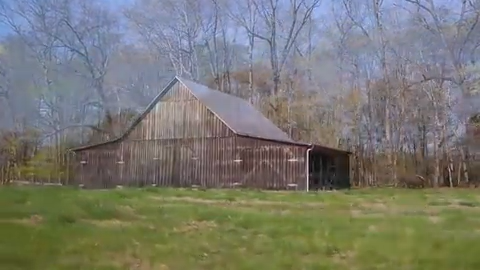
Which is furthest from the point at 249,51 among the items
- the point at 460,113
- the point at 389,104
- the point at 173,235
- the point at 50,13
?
the point at 173,235

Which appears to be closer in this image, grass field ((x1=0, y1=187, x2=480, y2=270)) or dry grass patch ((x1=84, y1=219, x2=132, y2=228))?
grass field ((x1=0, y1=187, x2=480, y2=270))

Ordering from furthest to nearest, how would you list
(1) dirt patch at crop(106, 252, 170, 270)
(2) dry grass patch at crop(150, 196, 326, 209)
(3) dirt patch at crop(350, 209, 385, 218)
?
1. (2) dry grass patch at crop(150, 196, 326, 209)
2. (3) dirt patch at crop(350, 209, 385, 218)
3. (1) dirt patch at crop(106, 252, 170, 270)

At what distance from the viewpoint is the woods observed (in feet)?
64.5

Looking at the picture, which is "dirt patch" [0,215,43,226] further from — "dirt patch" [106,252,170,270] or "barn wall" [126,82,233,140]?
"barn wall" [126,82,233,140]

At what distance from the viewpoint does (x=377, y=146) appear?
28312mm

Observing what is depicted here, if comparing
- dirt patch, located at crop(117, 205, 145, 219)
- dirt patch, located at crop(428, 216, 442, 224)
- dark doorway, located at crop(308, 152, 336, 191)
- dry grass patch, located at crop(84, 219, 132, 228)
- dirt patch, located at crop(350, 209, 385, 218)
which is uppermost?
dark doorway, located at crop(308, 152, 336, 191)

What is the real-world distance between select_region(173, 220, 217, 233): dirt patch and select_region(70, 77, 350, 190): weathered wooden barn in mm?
11288

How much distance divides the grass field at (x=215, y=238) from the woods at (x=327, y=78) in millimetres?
7671

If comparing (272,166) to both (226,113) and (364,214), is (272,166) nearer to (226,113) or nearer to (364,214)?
(226,113)

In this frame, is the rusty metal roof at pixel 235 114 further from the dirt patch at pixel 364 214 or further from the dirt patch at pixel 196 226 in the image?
the dirt patch at pixel 196 226

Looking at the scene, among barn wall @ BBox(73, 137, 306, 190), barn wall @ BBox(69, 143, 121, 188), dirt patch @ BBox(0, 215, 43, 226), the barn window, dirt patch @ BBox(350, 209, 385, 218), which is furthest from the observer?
barn wall @ BBox(69, 143, 121, 188)

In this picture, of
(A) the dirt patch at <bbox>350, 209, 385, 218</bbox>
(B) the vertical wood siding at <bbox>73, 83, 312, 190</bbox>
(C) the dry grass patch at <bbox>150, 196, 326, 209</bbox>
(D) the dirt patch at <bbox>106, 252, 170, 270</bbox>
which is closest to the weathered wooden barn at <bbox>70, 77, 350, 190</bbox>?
(B) the vertical wood siding at <bbox>73, 83, 312, 190</bbox>

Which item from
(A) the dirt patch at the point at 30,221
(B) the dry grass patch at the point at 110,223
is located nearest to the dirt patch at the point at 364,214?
(B) the dry grass patch at the point at 110,223

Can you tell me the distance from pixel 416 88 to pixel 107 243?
23542 mm
